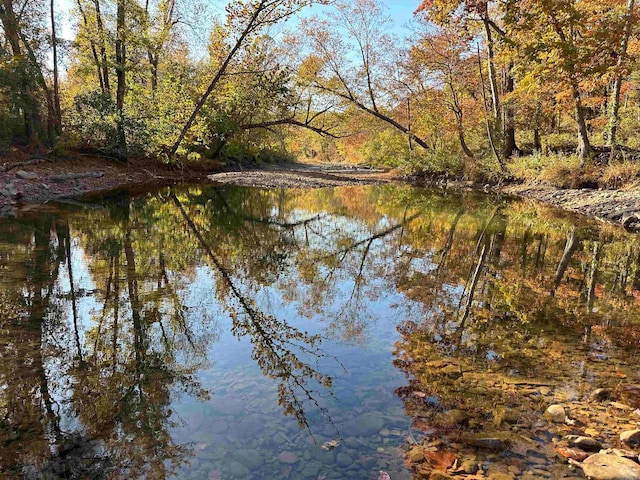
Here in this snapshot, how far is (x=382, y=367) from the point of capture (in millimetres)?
3781

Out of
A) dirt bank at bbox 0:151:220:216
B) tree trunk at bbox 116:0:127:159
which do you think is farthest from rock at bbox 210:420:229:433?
tree trunk at bbox 116:0:127:159

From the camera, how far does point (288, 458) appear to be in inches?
102

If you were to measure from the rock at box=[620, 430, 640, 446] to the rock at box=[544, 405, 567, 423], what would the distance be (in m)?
0.34

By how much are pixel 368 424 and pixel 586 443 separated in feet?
4.47

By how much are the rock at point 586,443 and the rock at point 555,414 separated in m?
0.24

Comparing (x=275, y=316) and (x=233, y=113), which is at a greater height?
(x=233, y=113)

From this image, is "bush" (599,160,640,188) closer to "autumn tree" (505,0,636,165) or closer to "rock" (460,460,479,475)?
"autumn tree" (505,0,636,165)

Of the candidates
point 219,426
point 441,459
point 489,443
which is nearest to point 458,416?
point 489,443

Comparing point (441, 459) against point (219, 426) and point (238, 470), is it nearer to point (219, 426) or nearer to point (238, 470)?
point (238, 470)

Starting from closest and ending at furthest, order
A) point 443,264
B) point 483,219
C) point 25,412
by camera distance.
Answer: point 25,412 < point 443,264 < point 483,219

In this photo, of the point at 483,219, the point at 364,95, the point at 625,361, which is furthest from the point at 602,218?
the point at 364,95

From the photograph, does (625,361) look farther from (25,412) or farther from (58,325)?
(58,325)

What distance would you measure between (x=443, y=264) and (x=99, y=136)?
662 inches

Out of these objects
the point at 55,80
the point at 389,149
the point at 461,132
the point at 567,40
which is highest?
the point at 567,40
